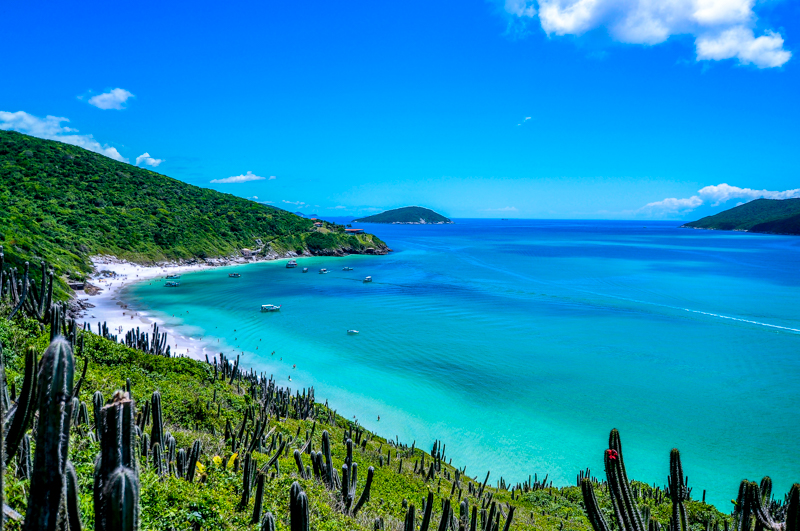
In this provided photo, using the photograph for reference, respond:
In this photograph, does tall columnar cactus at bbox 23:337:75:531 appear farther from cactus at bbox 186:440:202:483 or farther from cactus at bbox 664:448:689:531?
cactus at bbox 664:448:689:531

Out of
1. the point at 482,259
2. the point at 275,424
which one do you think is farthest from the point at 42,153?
the point at 275,424

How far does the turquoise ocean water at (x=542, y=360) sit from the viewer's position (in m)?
20.5

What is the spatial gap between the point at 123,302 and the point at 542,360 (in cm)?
3934

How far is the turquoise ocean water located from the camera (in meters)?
20.5

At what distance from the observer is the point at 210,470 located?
28.5 ft

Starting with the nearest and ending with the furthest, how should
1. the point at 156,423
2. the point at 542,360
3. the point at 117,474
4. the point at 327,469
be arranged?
the point at 117,474 → the point at 156,423 → the point at 327,469 → the point at 542,360

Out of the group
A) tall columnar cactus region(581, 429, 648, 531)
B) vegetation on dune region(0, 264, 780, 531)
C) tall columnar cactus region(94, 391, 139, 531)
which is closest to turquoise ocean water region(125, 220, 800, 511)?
vegetation on dune region(0, 264, 780, 531)

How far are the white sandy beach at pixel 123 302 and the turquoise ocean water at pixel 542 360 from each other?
6.04 feet

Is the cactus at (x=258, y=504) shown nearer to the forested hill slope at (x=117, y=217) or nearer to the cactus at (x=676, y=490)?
the cactus at (x=676, y=490)

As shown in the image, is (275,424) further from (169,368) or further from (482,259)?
(482,259)

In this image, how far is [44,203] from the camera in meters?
64.6

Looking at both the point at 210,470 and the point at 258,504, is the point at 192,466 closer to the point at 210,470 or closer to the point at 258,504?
the point at 210,470

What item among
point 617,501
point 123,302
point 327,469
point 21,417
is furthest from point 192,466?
point 123,302

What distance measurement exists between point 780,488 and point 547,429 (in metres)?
9.33
